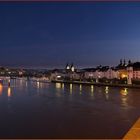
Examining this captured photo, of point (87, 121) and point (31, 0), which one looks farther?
point (87, 121)

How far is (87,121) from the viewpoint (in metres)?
11.9

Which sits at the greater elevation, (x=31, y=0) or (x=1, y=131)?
(x=31, y=0)

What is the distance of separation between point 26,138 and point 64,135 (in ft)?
3.83

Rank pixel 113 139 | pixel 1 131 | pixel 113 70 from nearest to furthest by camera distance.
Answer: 1. pixel 113 139
2. pixel 1 131
3. pixel 113 70

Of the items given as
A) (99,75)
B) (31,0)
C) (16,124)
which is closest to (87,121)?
(16,124)

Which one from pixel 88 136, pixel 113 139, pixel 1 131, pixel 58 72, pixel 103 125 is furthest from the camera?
pixel 58 72

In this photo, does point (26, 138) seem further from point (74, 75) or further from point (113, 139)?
point (74, 75)

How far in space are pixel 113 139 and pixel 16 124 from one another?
14.1 ft

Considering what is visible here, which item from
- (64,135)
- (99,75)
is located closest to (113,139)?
(64,135)

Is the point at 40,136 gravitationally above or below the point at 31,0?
below

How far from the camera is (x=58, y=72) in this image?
433ft

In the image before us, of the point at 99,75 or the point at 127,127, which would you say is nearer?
the point at 127,127

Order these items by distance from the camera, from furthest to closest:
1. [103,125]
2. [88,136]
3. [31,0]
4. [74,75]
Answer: [74,75], [103,125], [88,136], [31,0]

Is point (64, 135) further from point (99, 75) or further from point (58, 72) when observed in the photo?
point (58, 72)
